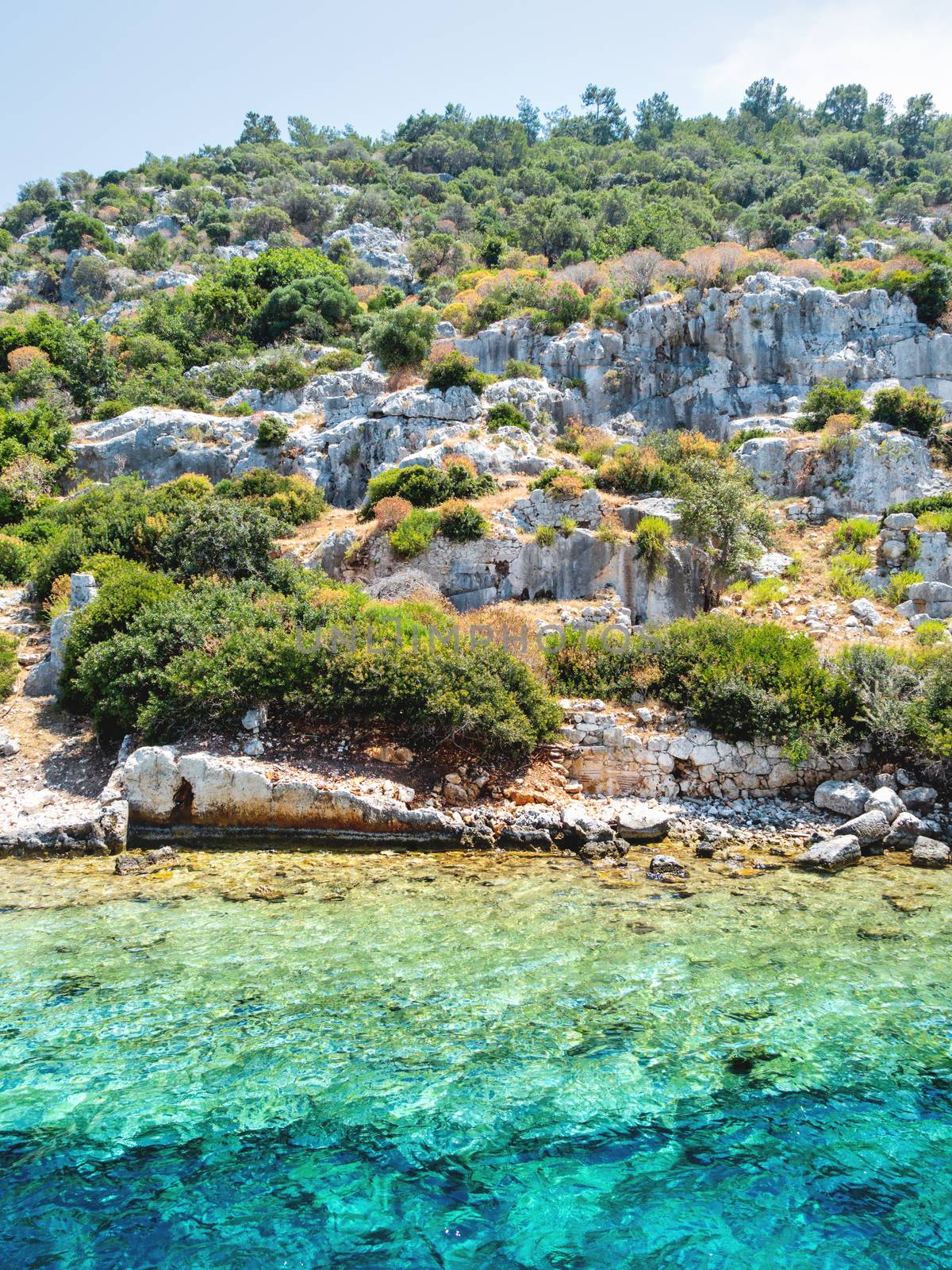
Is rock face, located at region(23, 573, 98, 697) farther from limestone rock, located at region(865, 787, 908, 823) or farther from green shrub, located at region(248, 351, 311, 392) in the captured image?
green shrub, located at region(248, 351, 311, 392)

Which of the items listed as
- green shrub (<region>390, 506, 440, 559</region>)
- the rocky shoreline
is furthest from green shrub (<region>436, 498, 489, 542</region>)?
the rocky shoreline

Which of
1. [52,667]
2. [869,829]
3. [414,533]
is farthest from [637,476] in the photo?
[52,667]

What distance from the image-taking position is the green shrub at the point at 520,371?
33.6m

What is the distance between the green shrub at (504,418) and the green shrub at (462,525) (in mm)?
8461

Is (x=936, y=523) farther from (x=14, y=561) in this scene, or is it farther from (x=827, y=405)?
(x=14, y=561)

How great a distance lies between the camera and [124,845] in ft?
40.5

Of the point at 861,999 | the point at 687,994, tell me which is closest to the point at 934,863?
the point at 861,999

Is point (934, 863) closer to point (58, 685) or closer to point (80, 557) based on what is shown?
point (58, 685)

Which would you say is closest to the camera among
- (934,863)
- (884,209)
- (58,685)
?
(934,863)

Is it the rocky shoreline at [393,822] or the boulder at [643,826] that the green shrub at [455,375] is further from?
the boulder at [643,826]

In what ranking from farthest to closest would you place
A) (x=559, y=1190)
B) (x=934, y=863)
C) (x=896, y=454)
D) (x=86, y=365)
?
(x=86, y=365) → (x=896, y=454) → (x=934, y=863) → (x=559, y=1190)

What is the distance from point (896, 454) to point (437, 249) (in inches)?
1485

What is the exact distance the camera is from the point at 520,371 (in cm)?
3362

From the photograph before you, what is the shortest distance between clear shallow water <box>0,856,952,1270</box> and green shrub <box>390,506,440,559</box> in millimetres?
12775
